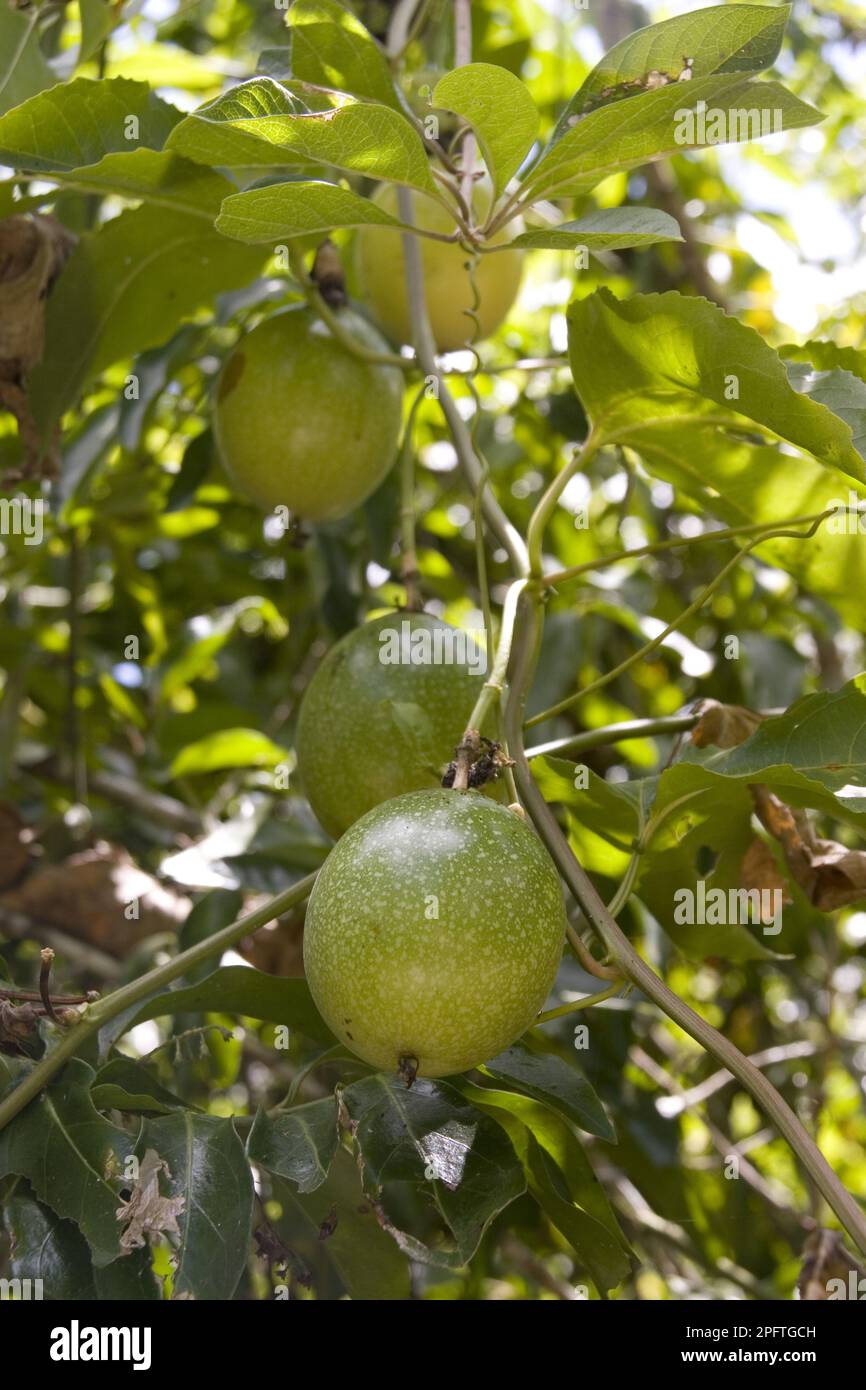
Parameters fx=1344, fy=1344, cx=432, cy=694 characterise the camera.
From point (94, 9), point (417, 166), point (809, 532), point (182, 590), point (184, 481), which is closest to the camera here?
point (417, 166)

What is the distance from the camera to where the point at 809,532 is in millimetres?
1416

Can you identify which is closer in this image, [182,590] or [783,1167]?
[182,590]

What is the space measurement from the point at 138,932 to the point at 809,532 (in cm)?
126

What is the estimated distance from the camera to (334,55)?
1.39 metres

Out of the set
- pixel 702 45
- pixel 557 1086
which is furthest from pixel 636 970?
pixel 702 45

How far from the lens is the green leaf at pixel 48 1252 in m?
1.15

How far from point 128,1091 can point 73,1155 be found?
121 mm

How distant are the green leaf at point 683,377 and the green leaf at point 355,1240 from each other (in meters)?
0.81

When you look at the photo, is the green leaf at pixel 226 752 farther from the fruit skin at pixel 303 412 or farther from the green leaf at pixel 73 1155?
the green leaf at pixel 73 1155

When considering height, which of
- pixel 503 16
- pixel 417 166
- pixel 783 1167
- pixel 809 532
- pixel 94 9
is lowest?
pixel 783 1167

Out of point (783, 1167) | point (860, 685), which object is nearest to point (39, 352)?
point (860, 685)

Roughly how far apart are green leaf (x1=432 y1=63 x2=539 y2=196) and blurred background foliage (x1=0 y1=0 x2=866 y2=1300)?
621 millimetres

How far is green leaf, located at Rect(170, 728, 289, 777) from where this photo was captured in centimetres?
223

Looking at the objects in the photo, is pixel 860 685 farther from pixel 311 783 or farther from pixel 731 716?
pixel 311 783
